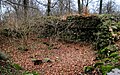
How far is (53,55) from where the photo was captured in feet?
31.7

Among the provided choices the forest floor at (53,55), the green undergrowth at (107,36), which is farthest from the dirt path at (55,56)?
the green undergrowth at (107,36)

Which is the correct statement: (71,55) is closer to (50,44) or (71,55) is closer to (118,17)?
(50,44)

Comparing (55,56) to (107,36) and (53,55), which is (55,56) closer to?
(53,55)

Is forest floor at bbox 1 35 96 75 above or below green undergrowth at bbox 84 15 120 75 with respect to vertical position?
below

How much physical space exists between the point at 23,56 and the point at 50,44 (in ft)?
8.29

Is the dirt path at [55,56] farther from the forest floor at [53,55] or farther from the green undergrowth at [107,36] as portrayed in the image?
the green undergrowth at [107,36]

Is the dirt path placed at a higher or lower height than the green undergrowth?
lower

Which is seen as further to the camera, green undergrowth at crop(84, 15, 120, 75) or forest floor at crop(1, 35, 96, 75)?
green undergrowth at crop(84, 15, 120, 75)

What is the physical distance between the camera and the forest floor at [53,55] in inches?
291

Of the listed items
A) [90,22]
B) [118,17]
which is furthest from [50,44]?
[118,17]

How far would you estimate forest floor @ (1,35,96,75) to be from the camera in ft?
24.3

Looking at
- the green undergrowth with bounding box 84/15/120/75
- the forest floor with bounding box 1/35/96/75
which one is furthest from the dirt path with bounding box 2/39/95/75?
the green undergrowth with bounding box 84/15/120/75

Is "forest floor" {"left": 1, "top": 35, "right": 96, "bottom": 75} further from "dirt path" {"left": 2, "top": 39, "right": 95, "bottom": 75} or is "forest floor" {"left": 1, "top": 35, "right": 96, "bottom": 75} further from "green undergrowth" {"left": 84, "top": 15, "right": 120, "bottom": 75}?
"green undergrowth" {"left": 84, "top": 15, "right": 120, "bottom": 75}

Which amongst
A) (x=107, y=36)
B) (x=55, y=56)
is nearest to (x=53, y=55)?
(x=55, y=56)
